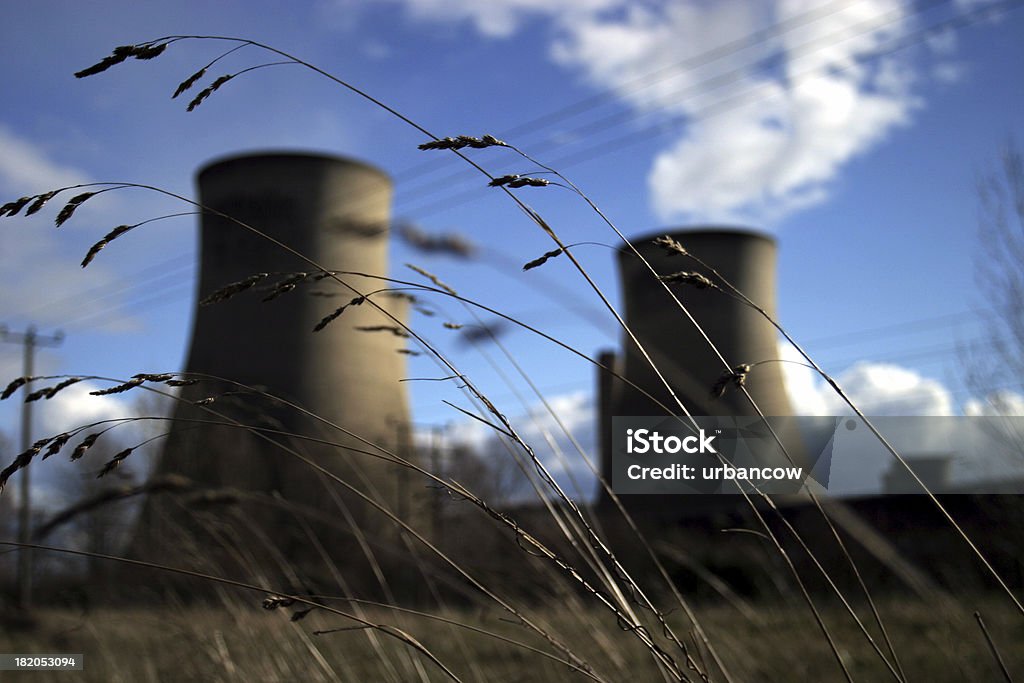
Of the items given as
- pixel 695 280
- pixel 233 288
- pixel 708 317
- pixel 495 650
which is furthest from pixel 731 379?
pixel 708 317

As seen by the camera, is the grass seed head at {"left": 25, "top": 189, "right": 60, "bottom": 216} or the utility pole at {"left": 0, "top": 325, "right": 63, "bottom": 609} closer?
the grass seed head at {"left": 25, "top": 189, "right": 60, "bottom": 216}

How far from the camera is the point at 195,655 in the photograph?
2.63m

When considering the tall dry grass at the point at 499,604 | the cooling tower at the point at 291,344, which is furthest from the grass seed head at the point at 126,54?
the cooling tower at the point at 291,344

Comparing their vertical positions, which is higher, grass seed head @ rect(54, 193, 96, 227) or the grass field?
grass seed head @ rect(54, 193, 96, 227)

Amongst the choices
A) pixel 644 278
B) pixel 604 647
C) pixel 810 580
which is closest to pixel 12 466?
pixel 604 647

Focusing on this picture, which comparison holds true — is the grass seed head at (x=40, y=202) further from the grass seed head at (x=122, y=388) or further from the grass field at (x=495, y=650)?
the grass field at (x=495, y=650)

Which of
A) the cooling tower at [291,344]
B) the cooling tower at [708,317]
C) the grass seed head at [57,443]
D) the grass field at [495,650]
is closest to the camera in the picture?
the grass seed head at [57,443]

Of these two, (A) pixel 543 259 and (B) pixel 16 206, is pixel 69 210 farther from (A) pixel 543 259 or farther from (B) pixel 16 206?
(A) pixel 543 259

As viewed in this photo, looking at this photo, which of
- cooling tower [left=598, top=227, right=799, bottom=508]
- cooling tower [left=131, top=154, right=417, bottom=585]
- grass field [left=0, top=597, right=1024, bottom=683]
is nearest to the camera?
grass field [left=0, top=597, right=1024, bottom=683]

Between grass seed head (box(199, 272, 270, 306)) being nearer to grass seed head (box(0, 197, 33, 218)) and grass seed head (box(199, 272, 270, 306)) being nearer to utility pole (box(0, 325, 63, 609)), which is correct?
grass seed head (box(0, 197, 33, 218))

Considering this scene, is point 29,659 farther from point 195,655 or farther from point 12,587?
point 12,587

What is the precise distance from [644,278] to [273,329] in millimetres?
5494

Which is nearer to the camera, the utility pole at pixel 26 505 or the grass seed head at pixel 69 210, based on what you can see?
the grass seed head at pixel 69 210

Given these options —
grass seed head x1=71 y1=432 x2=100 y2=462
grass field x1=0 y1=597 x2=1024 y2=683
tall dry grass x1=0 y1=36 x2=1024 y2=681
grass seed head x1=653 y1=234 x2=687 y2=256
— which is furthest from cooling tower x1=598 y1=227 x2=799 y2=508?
grass seed head x1=71 y1=432 x2=100 y2=462
